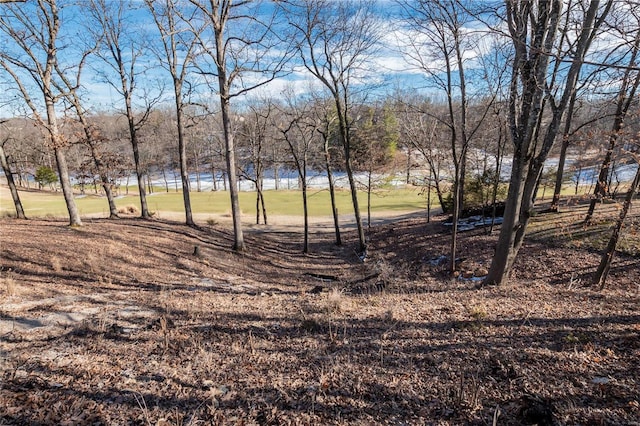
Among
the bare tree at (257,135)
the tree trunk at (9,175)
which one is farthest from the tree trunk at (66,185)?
the bare tree at (257,135)

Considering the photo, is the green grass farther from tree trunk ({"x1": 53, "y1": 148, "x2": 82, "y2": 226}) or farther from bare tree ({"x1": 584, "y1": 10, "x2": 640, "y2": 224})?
bare tree ({"x1": 584, "y1": 10, "x2": 640, "y2": 224})

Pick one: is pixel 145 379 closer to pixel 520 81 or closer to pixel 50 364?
pixel 50 364

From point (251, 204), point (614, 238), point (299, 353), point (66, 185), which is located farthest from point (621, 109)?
point (251, 204)

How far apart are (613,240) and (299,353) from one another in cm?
812

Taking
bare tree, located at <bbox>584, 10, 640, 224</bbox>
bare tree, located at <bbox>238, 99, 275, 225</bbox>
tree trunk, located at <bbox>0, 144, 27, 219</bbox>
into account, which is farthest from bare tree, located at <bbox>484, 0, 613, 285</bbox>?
tree trunk, located at <bbox>0, 144, 27, 219</bbox>

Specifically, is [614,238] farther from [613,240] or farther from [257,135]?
[257,135]

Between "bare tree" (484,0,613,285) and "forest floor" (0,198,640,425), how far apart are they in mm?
1742

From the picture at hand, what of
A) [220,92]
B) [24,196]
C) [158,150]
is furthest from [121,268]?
[158,150]

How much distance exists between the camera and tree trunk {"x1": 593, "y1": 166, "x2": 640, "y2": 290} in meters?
7.05

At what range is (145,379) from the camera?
11.9 ft

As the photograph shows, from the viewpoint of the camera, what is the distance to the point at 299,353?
431cm

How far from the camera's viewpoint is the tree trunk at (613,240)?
23.1 ft

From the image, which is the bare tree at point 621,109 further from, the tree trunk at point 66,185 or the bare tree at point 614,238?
the tree trunk at point 66,185

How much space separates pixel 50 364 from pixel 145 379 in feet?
4.02
